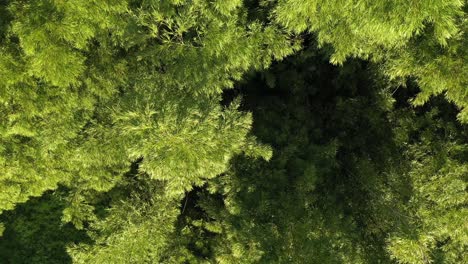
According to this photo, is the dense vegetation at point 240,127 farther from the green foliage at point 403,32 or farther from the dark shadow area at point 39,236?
the dark shadow area at point 39,236

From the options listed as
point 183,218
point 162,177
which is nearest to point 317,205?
point 183,218

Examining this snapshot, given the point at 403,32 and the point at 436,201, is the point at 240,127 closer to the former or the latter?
the point at 403,32

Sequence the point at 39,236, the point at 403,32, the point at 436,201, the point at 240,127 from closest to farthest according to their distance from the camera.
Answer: the point at 403,32, the point at 240,127, the point at 436,201, the point at 39,236

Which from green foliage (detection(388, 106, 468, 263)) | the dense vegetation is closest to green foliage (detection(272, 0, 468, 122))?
the dense vegetation

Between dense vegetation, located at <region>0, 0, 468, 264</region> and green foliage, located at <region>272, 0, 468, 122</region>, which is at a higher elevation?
green foliage, located at <region>272, 0, 468, 122</region>

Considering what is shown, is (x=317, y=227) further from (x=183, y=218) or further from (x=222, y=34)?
(x=222, y=34)

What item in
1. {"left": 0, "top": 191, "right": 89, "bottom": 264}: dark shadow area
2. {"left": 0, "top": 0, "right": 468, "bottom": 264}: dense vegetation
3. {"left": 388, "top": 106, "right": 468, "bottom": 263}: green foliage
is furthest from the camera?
{"left": 0, "top": 191, "right": 89, "bottom": 264}: dark shadow area

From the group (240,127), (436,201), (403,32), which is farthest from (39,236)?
(403,32)

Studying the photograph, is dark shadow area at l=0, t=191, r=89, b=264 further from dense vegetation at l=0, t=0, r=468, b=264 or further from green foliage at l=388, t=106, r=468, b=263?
green foliage at l=388, t=106, r=468, b=263

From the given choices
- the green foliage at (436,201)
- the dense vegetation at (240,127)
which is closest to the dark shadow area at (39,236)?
the dense vegetation at (240,127)
